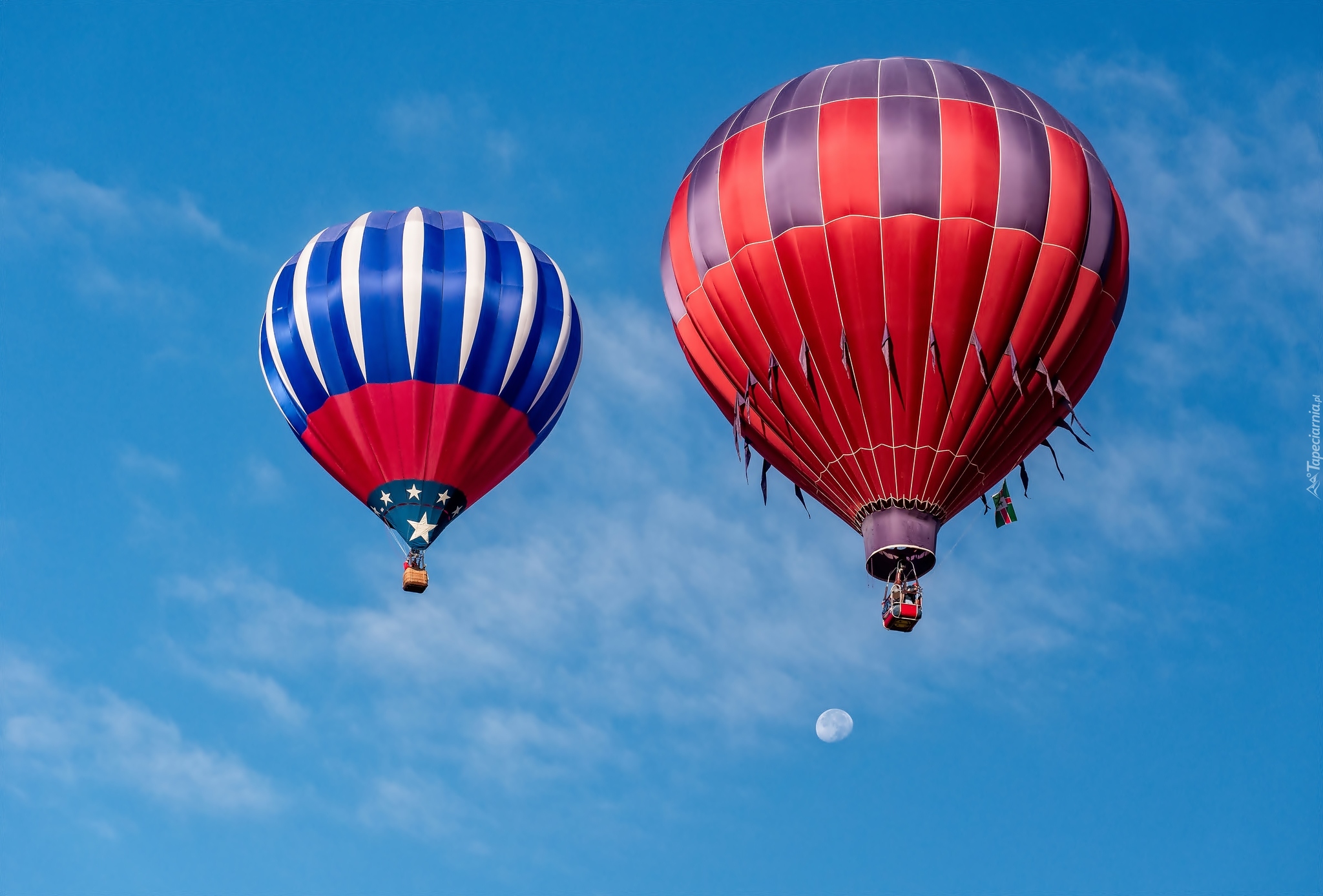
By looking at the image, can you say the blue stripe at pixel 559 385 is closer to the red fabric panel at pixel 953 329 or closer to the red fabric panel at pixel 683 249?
the red fabric panel at pixel 683 249

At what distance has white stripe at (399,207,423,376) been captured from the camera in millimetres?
35406

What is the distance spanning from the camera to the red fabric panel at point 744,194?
3195 centimetres

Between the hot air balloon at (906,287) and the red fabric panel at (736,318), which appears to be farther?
the red fabric panel at (736,318)

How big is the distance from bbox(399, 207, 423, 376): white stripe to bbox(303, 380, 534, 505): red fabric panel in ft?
1.81

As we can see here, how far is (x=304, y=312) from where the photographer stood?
36031 mm

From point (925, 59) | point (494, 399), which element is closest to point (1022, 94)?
point (925, 59)

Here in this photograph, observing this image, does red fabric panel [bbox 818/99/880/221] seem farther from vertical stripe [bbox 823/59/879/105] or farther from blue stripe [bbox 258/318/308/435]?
blue stripe [bbox 258/318/308/435]

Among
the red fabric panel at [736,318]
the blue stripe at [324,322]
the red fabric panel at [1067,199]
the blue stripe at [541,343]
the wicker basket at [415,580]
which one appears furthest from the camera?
the blue stripe at [541,343]

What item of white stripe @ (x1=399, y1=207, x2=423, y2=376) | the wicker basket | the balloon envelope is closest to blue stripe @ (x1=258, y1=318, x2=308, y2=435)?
the balloon envelope

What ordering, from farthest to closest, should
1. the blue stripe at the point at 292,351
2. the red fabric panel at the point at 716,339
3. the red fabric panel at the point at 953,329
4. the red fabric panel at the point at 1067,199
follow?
the blue stripe at the point at 292,351
the red fabric panel at the point at 716,339
the red fabric panel at the point at 1067,199
the red fabric panel at the point at 953,329

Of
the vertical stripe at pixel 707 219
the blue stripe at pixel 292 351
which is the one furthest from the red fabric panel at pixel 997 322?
the blue stripe at pixel 292 351

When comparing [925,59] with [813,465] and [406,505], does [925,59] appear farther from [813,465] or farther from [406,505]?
[406,505]

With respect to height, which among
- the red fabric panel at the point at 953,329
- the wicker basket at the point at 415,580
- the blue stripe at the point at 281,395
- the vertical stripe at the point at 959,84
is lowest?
the wicker basket at the point at 415,580

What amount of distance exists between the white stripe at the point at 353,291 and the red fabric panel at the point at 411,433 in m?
0.55
